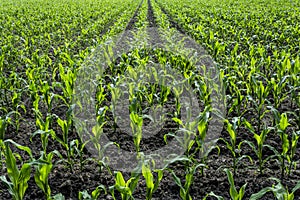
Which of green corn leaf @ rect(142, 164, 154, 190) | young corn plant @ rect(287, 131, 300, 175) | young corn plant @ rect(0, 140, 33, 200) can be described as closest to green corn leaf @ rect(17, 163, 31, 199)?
young corn plant @ rect(0, 140, 33, 200)

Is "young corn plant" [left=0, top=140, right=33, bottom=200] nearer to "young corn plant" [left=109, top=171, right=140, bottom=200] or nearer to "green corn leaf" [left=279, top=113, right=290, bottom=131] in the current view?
"young corn plant" [left=109, top=171, right=140, bottom=200]

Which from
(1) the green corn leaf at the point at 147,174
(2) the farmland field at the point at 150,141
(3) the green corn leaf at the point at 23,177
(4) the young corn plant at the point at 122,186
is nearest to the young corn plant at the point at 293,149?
(2) the farmland field at the point at 150,141

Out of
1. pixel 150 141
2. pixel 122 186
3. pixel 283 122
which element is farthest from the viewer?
pixel 150 141

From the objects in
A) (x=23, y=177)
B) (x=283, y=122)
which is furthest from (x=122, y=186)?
(x=283, y=122)

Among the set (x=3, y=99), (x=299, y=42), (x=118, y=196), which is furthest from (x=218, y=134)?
(x=299, y=42)

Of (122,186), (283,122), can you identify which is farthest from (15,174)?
(283,122)

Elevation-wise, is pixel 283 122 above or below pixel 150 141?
above

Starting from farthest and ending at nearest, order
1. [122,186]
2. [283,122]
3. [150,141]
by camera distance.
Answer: [150,141] → [283,122] → [122,186]

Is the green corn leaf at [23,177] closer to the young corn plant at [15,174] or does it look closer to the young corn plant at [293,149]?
the young corn plant at [15,174]

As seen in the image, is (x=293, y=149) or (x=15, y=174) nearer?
(x=15, y=174)

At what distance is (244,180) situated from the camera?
3.41 metres

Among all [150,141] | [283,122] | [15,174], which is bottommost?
[150,141]

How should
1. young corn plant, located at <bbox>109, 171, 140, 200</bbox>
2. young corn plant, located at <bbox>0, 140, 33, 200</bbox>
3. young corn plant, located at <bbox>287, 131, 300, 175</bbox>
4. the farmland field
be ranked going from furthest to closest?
young corn plant, located at <bbox>287, 131, 300, 175</bbox> → the farmland field → young corn plant, located at <bbox>0, 140, 33, 200</bbox> → young corn plant, located at <bbox>109, 171, 140, 200</bbox>

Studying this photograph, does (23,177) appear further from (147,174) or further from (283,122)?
(283,122)
